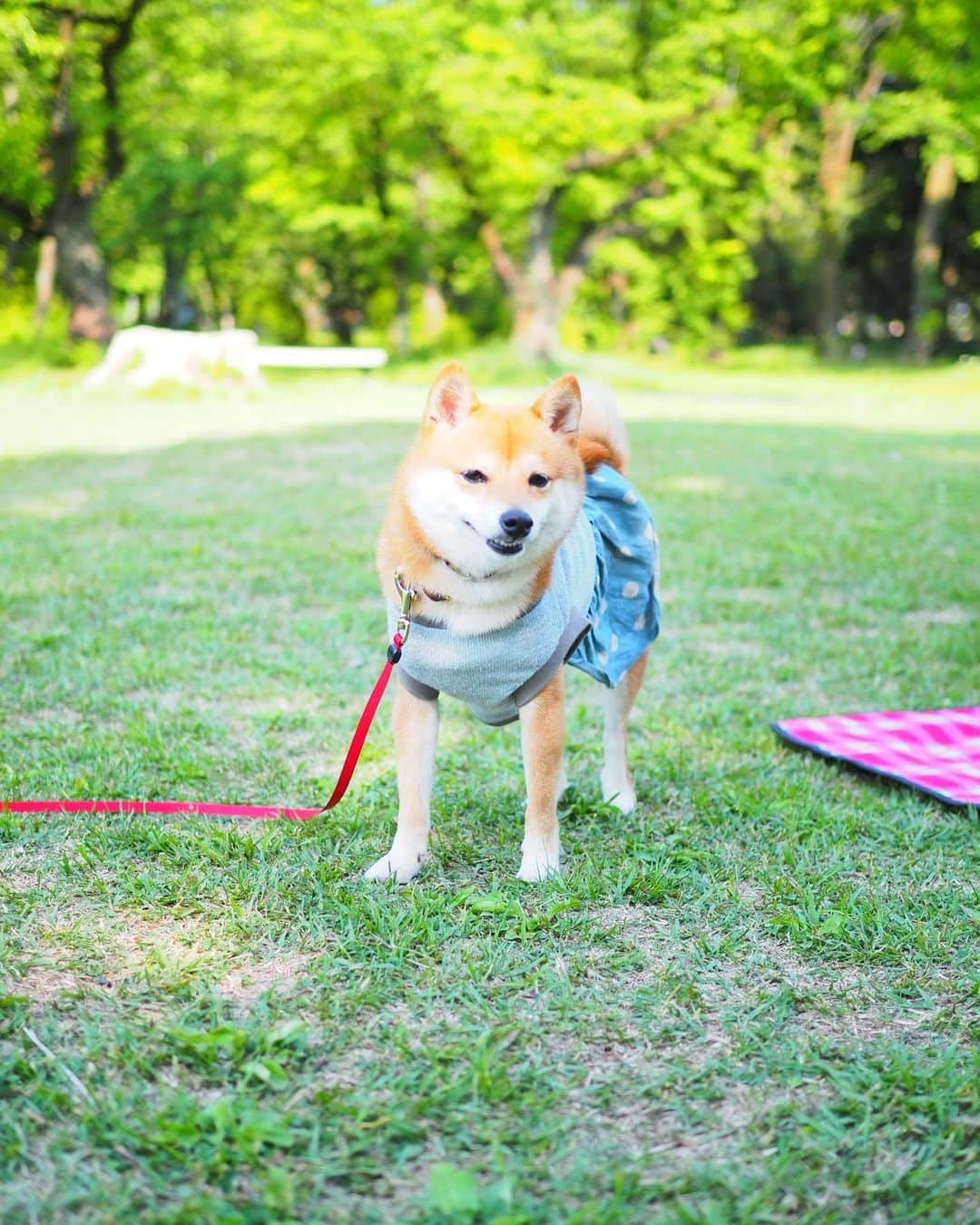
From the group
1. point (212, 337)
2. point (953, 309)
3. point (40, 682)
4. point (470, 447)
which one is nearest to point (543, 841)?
point (470, 447)

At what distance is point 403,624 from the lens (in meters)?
2.65

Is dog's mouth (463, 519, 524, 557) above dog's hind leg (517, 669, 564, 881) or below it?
above

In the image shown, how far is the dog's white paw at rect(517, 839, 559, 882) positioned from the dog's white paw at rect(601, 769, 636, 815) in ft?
1.51

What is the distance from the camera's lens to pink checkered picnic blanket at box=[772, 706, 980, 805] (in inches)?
130

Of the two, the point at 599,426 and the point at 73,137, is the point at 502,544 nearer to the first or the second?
the point at 599,426

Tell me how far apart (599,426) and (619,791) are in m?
1.11

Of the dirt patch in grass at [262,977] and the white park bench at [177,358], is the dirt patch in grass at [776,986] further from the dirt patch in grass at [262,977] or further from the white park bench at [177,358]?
the white park bench at [177,358]

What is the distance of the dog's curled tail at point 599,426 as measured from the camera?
3.20 m

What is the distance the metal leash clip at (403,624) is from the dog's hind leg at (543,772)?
13.8 inches

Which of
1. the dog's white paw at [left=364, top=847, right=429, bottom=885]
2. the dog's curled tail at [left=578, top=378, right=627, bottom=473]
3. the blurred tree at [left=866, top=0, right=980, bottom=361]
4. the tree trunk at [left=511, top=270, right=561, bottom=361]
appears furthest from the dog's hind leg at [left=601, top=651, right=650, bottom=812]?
the tree trunk at [left=511, top=270, right=561, bottom=361]

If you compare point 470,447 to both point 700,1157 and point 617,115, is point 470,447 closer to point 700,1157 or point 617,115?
point 700,1157

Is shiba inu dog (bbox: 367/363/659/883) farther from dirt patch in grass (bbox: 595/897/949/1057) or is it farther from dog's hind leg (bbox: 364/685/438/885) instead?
dirt patch in grass (bbox: 595/897/949/1057)

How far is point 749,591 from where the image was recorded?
18.9 feet

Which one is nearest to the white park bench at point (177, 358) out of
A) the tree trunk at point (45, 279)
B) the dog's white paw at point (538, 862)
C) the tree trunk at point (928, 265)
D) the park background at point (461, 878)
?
the park background at point (461, 878)
